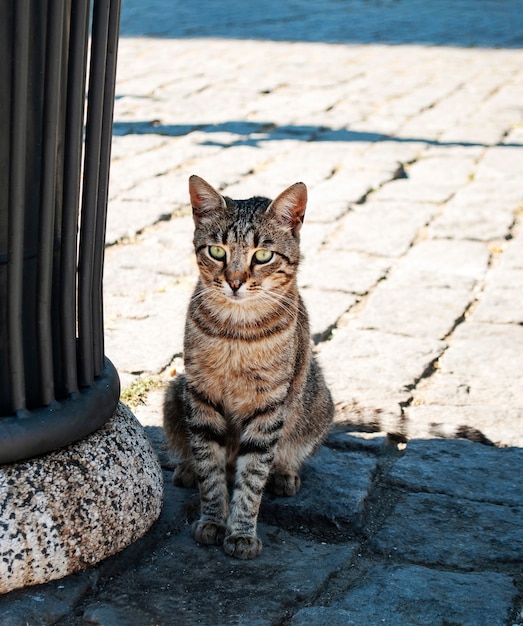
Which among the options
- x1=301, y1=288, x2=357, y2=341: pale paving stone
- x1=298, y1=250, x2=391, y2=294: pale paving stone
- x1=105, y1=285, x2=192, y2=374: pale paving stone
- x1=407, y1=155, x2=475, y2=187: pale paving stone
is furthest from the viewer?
x1=407, y1=155, x2=475, y2=187: pale paving stone

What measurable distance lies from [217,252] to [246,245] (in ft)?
0.34

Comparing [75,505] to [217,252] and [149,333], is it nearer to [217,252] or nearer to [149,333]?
[217,252]

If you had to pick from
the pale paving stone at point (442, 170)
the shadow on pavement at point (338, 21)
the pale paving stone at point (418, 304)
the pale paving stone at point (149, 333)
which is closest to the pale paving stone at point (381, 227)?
the pale paving stone at point (418, 304)

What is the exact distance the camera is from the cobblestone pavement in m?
2.80

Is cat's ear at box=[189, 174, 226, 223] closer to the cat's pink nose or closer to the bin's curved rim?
the cat's pink nose

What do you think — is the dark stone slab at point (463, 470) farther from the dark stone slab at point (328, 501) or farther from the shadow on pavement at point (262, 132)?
the shadow on pavement at point (262, 132)

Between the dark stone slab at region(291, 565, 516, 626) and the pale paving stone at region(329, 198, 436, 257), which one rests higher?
the dark stone slab at region(291, 565, 516, 626)

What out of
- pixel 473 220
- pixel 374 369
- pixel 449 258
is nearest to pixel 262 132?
pixel 473 220

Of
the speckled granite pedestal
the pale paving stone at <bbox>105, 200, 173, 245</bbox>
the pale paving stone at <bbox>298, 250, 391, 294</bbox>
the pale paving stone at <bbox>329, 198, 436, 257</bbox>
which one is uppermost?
the speckled granite pedestal

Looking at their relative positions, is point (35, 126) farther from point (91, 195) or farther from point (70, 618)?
point (70, 618)

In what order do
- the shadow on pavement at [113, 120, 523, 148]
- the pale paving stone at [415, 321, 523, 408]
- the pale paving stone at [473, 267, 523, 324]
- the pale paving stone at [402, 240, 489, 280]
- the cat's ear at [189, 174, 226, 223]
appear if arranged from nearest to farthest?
the cat's ear at [189, 174, 226, 223] → the pale paving stone at [415, 321, 523, 408] → the pale paving stone at [473, 267, 523, 324] → the pale paving stone at [402, 240, 489, 280] → the shadow on pavement at [113, 120, 523, 148]

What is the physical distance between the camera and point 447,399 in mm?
4117

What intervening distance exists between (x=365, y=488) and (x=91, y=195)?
1461mm

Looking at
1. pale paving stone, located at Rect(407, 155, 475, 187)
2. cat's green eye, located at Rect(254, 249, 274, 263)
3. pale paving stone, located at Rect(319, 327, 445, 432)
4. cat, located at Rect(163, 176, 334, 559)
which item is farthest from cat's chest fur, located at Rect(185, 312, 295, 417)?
pale paving stone, located at Rect(407, 155, 475, 187)
